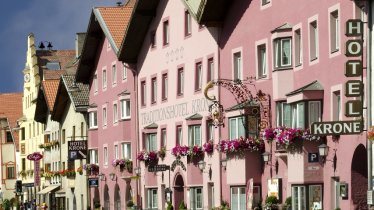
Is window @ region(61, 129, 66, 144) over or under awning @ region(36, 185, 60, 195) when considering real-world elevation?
over

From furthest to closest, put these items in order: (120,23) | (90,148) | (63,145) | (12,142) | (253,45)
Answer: (12,142) → (63,145) → (90,148) → (120,23) → (253,45)

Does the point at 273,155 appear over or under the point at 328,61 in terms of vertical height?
under

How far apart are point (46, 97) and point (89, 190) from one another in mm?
16331

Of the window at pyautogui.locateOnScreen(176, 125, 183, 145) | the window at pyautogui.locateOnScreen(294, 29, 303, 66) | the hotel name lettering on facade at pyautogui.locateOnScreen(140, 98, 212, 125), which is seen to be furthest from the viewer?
the window at pyautogui.locateOnScreen(176, 125, 183, 145)

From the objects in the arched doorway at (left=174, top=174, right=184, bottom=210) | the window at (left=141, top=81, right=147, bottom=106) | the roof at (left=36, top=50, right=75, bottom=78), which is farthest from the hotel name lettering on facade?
the roof at (left=36, top=50, right=75, bottom=78)

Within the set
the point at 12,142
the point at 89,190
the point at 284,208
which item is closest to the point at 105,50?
the point at 89,190

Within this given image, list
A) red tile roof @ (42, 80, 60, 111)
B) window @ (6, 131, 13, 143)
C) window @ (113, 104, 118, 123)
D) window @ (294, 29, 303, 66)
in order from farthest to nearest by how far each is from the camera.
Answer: window @ (6, 131, 13, 143)
red tile roof @ (42, 80, 60, 111)
window @ (113, 104, 118, 123)
window @ (294, 29, 303, 66)

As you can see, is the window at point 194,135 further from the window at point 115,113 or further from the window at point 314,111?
the window at point 314,111

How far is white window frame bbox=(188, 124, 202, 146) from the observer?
72.9m

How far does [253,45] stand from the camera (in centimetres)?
6394

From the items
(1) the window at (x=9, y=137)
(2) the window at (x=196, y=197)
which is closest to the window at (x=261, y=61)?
(2) the window at (x=196, y=197)

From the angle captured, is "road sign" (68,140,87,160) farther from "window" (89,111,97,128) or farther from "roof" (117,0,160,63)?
"roof" (117,0,160,63)

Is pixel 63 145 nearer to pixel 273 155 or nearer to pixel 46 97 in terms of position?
pixel 46 97

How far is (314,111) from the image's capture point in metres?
55.4
